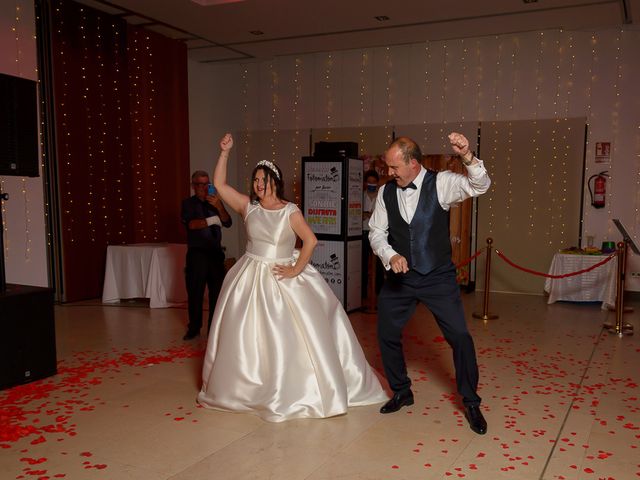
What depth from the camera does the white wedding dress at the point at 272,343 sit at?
12.1 feet

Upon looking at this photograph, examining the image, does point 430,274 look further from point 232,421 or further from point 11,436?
point 11,436

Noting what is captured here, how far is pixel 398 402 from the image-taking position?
3844 millimetres

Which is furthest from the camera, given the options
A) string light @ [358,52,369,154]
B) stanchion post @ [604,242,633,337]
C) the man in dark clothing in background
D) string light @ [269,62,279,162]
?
string light @ [269,62,279,162]

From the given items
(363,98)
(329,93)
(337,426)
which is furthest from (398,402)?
(329,93)

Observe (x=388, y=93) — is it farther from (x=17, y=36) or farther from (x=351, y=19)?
(x=17, y=36)

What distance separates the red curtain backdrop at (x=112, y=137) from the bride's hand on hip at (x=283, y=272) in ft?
15.2

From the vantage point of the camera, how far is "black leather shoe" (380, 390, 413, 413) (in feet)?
12.5

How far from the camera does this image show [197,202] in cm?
576

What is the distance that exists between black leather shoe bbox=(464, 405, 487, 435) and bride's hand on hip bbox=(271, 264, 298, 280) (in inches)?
51.2

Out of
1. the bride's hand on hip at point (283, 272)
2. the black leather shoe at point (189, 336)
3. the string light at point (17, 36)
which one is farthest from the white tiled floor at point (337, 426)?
the string light at point (17, 36)

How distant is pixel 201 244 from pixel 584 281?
492 centimetres

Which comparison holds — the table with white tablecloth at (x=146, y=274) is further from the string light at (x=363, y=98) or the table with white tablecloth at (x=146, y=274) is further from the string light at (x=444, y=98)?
the string light at (x=444, y=98)

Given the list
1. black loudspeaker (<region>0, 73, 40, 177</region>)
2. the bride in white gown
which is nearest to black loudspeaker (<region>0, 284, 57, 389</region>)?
black loudspeaker (<region>0, 73, 40, 177</region>)

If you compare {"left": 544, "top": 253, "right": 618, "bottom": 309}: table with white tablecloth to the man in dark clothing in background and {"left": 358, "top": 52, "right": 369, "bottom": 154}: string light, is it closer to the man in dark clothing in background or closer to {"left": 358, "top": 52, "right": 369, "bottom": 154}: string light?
{"left": 358, "top": 52, "right": 369, "bottom": 154}: string light
